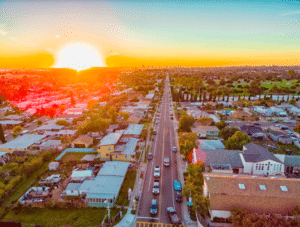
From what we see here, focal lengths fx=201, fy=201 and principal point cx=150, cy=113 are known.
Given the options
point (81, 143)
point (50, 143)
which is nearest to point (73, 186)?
point (81, 143)

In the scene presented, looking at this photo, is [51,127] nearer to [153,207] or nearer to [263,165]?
[153,207]

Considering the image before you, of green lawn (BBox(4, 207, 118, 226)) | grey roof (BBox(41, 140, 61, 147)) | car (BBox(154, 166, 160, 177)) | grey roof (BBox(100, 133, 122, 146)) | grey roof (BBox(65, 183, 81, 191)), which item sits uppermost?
grey roof (BBox(100, 133, 122, 146))

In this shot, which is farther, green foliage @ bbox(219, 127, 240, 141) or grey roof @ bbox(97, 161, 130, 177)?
green foliage @ bbox(219, 127, 240, 141)

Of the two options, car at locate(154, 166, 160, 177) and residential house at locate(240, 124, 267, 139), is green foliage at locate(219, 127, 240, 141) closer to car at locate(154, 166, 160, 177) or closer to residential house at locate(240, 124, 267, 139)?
residential house at locate(240, 124, 267, 139)

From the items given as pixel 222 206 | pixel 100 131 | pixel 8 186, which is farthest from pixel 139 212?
pixel 100 131

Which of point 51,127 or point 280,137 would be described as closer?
point 280,137

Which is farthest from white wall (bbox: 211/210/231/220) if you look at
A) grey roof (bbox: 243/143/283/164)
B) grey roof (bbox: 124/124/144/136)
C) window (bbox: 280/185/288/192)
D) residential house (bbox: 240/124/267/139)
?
residential house (bbox: 240/124/267/139)

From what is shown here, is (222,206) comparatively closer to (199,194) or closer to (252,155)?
(199,194)
